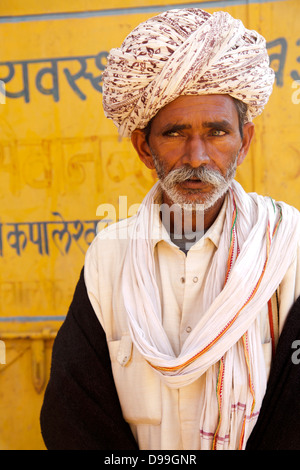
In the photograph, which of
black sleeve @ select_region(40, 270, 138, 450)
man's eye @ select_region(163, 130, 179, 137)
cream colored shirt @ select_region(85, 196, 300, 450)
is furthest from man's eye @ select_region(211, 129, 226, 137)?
black sleeve @ select_region(40, 270, 138, 450)

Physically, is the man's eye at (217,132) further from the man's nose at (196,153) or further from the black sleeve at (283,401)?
the black sleeve at (283,401)

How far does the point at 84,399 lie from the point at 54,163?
1.71 metres

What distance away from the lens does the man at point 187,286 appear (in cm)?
151

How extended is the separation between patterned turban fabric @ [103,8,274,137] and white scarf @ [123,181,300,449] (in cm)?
43

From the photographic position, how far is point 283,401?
1469mm

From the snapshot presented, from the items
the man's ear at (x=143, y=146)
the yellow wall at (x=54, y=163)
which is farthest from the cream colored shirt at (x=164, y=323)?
the yellow wall at (x=54, y=163)

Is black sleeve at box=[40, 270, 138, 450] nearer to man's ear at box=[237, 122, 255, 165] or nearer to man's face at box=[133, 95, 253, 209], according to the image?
man's face at box=[133, 95, 253, 209]

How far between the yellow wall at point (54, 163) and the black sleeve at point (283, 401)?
1511 mm

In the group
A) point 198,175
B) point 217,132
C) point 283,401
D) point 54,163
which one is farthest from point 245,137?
point 54,163

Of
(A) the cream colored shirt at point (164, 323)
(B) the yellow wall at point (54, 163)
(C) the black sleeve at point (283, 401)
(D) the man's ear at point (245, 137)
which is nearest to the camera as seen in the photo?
(C) the black sleeve at point (283, 401)

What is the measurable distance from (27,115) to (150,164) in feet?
4.54

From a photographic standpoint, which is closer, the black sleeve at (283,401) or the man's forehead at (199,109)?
the black sleeve at (283,401)
